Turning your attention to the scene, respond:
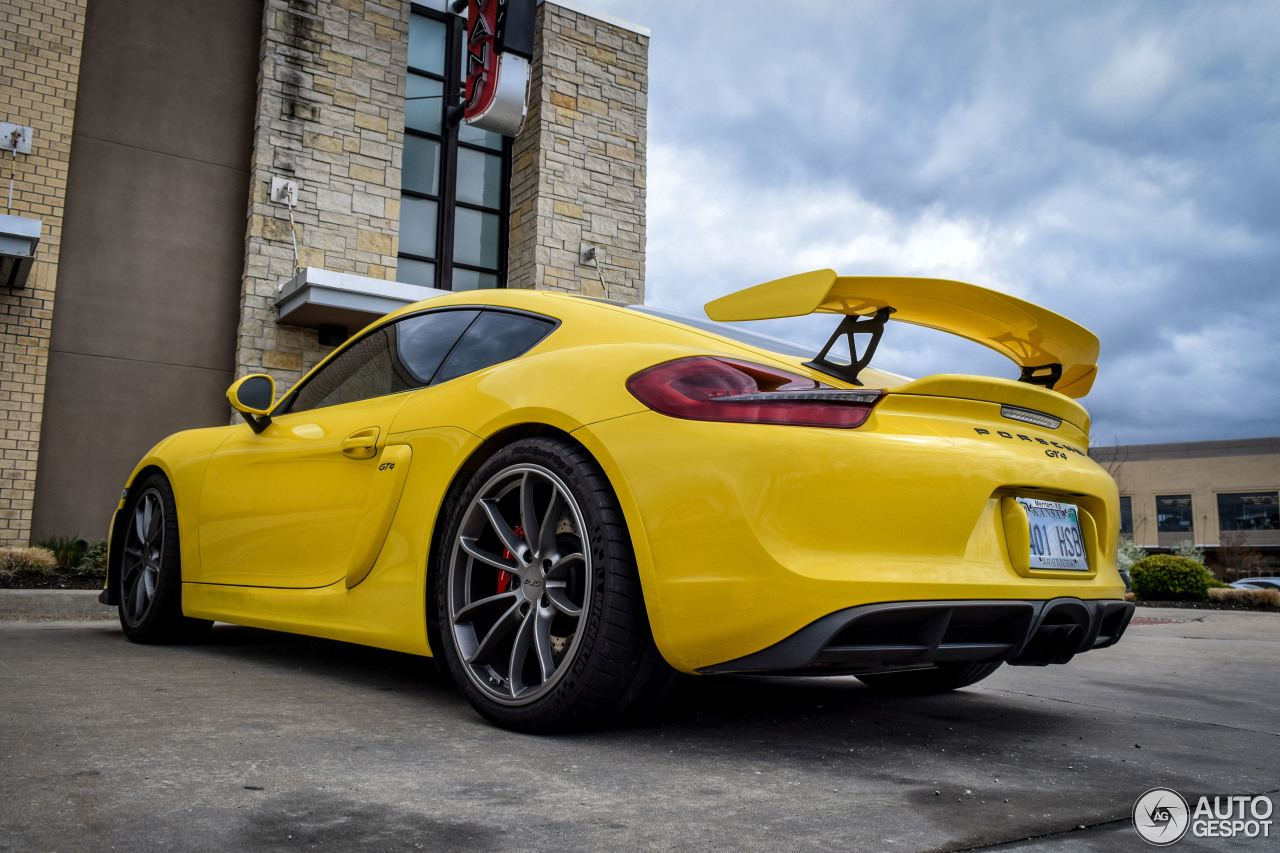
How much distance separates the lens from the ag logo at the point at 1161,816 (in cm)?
180

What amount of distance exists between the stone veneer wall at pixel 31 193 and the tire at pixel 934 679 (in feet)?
29.9

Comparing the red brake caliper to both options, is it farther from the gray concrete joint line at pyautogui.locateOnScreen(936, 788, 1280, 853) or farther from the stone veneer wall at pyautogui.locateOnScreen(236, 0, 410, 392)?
the stone veneer wall at pyautogui.locateOnScreen(236, 0, 410, 392)

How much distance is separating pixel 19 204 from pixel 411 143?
4.66m

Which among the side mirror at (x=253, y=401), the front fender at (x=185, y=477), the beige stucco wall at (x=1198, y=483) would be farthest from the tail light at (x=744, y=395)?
the beige stucco wall at (x=1198, y=483)

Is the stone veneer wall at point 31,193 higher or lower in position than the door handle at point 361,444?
higher

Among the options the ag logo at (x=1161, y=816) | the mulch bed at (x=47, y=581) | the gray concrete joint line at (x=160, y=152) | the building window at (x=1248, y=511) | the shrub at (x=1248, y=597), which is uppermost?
the gray concrete joint line at (x=160, y=152)

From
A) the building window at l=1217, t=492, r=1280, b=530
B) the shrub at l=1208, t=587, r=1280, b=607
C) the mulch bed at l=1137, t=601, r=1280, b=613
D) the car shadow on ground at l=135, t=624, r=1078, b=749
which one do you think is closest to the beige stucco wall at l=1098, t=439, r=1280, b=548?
the building window at l=1217, t=492, r=1280, b=530

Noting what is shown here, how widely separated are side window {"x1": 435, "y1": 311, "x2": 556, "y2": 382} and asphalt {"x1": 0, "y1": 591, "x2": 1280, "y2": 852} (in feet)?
3.62

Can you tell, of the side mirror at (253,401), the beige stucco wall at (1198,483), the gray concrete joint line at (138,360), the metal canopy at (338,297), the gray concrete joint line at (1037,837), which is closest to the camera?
the gray concrete joint line at (1037,837)

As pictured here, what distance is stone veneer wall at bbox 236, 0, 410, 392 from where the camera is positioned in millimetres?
11227

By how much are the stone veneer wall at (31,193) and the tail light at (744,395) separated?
9441 millimetres

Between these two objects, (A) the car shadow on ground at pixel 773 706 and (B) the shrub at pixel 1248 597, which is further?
(B) the shrub at pixel 1248 597

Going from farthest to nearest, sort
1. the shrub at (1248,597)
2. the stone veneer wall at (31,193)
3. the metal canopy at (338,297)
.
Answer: the shrub at (1248,597)
the metal canopy at (338,297)
the stone veneer wall at (31,193)

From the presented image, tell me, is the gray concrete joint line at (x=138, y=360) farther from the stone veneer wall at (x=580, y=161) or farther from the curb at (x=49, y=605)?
the curb at (x=49, y=605)
